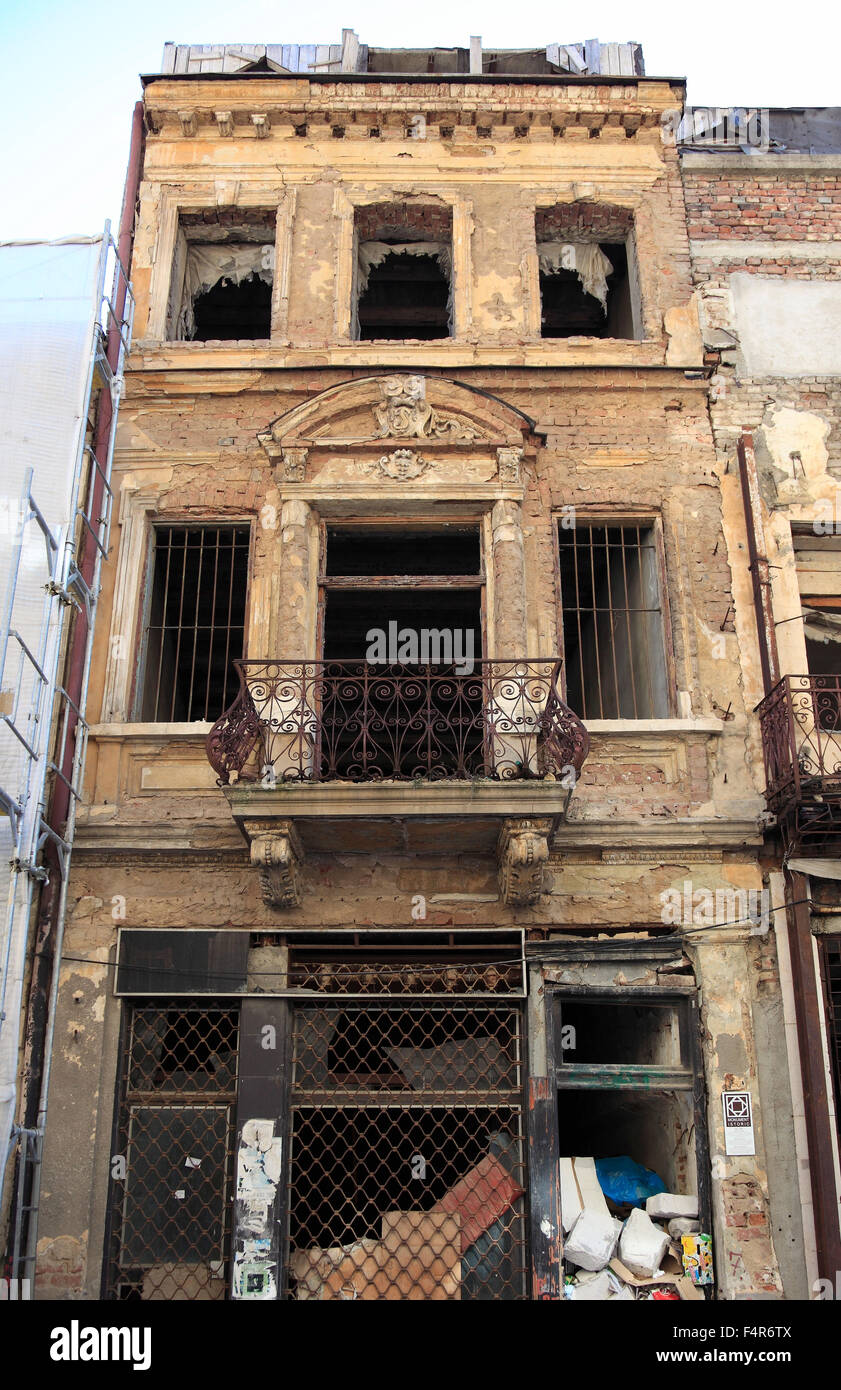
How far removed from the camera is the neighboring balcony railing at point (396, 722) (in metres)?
8.07

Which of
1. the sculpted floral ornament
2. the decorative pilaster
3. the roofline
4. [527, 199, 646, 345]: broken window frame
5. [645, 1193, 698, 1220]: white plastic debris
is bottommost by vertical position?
[645, 1193, 698, 1220]: white plastic debris

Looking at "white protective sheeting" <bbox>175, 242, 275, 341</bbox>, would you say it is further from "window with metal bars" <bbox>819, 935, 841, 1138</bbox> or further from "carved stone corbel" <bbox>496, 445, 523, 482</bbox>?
"window with metal bars" <bbox>819, 935, 841, 1138</bbox>

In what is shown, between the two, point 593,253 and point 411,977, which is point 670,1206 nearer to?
point 411,977

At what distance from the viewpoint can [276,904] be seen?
326 inches

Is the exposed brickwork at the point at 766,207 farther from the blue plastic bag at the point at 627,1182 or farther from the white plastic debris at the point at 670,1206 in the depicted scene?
the white plastic debris at the point at 670,1206

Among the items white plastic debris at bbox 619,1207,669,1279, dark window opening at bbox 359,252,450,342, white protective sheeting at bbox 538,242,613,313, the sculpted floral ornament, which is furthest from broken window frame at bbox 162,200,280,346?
white plastic debris at bbox 619,1207,669,1279

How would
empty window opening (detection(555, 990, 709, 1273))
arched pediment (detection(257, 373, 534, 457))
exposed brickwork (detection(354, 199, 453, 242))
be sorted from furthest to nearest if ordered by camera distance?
exposed brickwork (detection(354, 199, 453, 242)), arched pediment (detection(257, 373, 534, 457)), empty window opening (detection(555, 990, 709, 1273))

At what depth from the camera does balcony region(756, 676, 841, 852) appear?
7.98m

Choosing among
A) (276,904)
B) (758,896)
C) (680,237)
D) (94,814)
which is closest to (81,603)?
Result: (94,814)

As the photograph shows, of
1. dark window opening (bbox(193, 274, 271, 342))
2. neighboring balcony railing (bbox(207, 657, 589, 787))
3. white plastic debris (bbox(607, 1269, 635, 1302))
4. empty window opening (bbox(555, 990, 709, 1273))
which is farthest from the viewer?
dark window opening (bbox(193, 274, 271, 342))

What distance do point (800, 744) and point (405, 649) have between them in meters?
3.40

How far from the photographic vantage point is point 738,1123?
7.81 metres

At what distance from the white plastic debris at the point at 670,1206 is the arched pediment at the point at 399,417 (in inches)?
221

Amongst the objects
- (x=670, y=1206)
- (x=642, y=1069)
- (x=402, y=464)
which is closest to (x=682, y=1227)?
(x=670, y=1206)
